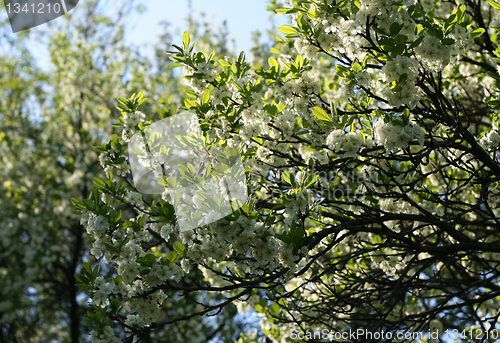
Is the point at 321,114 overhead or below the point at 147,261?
overhead

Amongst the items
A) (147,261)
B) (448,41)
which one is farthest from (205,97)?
(448,41)

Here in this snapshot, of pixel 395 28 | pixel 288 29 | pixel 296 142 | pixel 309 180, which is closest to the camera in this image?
pixel 395 28

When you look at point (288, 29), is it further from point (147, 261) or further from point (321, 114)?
point (147, 261)

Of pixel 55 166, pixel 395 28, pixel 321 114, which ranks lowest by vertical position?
pixel 321 114

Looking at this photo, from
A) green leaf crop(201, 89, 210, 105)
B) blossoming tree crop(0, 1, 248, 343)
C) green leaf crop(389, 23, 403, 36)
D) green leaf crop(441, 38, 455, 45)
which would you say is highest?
blossoming tree crop(0, 1, 248, 343)

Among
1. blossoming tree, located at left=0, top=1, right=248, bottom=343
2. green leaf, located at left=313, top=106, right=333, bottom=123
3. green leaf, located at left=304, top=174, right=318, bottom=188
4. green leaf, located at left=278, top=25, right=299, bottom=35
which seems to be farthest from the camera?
blossoming tree, located at left=0, top=1, right=248, bottom=343

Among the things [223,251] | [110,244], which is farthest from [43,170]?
[223,251]

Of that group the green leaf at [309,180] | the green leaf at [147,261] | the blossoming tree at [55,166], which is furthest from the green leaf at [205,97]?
the blossoming tree at [55,166]

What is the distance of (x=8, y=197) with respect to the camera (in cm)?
1062

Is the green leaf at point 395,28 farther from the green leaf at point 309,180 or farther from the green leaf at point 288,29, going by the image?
the green leaf at point 309,180

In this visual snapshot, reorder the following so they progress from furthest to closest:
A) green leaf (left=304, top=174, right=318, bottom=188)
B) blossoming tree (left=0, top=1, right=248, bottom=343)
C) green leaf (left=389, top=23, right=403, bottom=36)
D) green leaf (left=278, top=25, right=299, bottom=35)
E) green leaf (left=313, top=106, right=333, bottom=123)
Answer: blossoming tree (left=0, top=1, right=248, bottom=343) < green leaf (left=278, top=25, right=299, bottom=35) < green leaf (left=313, top=106, right=333, bottom=123) < green leaf (left=304, top=174, right=318, bottom=188) < green leaf (left=389, top=23, right=403, bottom=36)

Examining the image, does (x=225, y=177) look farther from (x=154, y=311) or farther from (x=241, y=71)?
(x=154, y=311)

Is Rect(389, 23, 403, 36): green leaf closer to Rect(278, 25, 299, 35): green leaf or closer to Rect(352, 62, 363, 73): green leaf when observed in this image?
Rect(352, 62, 363, 73): green leaf

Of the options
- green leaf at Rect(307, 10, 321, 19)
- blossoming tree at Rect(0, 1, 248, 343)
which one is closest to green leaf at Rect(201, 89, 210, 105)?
green leaf at Rect(307, 10, 321, 19)
